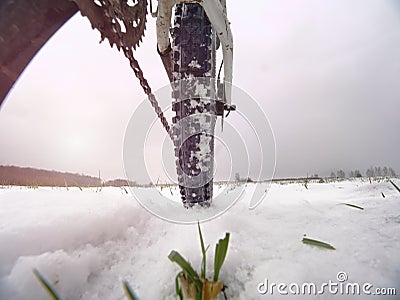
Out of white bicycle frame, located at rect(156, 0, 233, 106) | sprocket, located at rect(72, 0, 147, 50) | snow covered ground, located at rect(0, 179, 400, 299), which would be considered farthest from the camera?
white bicycle frame, located at rect(156, 0, 233, 106)

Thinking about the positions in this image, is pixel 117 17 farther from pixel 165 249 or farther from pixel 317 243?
pixel 317 243

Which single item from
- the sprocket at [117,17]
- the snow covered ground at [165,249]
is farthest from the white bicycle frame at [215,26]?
the snow covered ground at [165,249]

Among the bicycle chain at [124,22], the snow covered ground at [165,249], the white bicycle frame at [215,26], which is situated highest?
the white bicycle frame at [215,26]

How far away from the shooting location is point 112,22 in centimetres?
79

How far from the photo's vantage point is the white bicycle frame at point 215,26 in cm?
98

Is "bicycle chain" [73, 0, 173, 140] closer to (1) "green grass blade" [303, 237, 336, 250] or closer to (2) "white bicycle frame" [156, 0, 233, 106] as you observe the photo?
(2) "white bicycle frame" [156, 0, 233, 106]

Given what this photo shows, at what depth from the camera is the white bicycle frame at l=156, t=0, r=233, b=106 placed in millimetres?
979

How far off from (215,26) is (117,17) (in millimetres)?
424

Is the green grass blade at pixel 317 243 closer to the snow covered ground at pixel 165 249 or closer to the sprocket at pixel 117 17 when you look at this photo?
the snow covered ground at pixel 165 249

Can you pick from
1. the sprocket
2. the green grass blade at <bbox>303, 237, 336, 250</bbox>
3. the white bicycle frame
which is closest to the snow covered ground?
the green grass blade at <bbox>303, 237, 336, 250</bbox>

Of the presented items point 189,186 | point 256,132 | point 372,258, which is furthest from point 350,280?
point 256,132

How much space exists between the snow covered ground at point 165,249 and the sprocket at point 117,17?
56 centimetres

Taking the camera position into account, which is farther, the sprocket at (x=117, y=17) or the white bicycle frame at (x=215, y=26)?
the white bicycle frame at (x=215, y=26)

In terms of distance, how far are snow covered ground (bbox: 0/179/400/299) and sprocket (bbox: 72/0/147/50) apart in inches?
22.0
